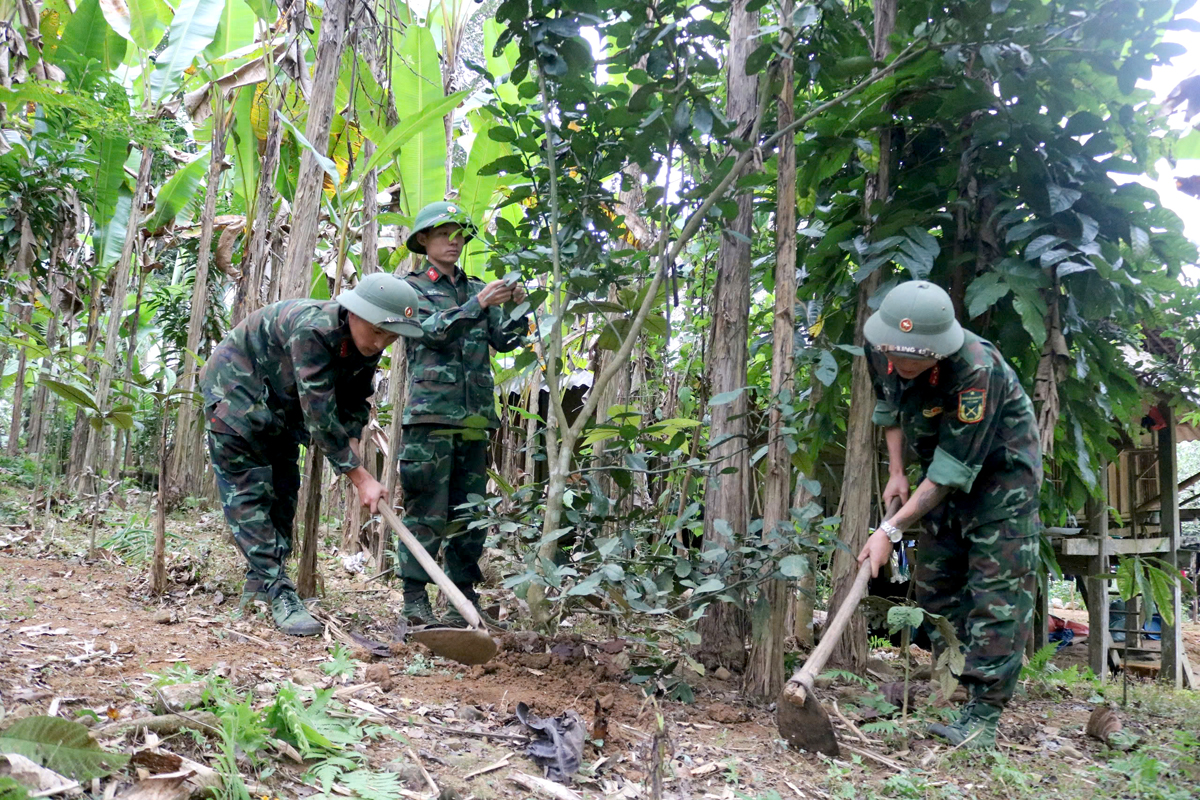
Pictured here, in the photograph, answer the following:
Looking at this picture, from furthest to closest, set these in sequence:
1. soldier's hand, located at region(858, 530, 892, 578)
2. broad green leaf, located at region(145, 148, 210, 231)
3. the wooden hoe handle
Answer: broad green leaf, located at region(145, 148, 210, 231) → soldier's hand, located at region(858, 530, 892, 578) → the wooden hoe handle

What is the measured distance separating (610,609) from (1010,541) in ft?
4.92

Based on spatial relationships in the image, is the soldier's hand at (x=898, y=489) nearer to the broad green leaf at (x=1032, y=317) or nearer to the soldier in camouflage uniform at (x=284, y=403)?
the broad green leaf at (x=1032, y=317)

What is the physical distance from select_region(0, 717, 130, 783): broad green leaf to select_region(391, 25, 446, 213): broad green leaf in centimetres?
422

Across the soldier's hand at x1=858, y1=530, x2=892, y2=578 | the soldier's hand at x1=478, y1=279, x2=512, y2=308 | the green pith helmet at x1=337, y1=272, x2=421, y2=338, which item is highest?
the soldier's hand at x1=478, y1=279, x2=512, y2=308

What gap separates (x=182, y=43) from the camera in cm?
676

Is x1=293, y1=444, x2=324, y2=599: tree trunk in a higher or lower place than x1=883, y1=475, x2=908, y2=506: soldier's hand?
lower

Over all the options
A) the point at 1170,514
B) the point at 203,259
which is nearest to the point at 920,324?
the point at 203,259

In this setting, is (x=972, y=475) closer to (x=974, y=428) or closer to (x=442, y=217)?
(x=974, y=428)

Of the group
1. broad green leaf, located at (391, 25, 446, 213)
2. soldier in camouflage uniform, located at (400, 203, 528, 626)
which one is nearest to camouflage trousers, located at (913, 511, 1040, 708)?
soldier in camouflage uniform, located at (400, 203, 528, 626)

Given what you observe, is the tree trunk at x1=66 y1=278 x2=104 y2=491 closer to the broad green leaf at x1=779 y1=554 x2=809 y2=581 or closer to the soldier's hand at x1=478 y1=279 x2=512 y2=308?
the soldier's hand at x1=478 y1=279 x2=512 y2=308

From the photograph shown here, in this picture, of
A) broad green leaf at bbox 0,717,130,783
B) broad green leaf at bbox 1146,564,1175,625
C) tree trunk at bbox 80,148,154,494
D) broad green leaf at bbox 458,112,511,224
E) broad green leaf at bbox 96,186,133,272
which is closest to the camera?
broad green leaf at bbox 0,717,130,783

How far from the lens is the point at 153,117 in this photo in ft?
21.5

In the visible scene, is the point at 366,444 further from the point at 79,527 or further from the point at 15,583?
the point at 15,583

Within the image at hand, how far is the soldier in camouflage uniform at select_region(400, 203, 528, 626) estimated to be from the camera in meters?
3.86
